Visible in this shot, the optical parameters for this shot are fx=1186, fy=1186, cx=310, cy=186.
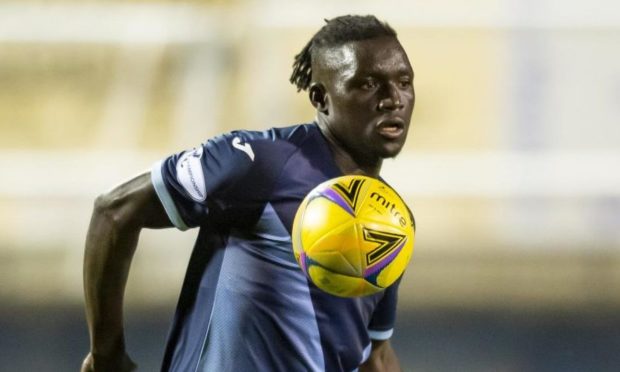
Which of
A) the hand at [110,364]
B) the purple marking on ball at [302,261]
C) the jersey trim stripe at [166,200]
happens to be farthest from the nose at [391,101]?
the hand at [110,364]

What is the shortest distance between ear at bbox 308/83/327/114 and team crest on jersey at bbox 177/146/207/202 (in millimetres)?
337

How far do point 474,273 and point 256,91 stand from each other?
5.09 feet

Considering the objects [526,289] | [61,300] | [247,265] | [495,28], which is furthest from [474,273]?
[247,265]

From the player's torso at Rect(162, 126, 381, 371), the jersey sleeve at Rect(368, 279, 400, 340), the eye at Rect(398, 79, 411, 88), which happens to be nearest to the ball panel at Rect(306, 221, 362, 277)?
the player's torso at Rect(162, 126, 381, 371)

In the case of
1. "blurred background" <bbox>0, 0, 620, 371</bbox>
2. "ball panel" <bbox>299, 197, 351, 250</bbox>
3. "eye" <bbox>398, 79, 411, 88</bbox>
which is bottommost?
"blurred background" <bbox>0, 0, 620, 371</bbox>

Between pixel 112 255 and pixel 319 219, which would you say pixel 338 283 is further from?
pixel 112 255

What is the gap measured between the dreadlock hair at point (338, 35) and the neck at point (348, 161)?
18cm

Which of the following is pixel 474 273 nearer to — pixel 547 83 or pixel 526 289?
pixel 526 289

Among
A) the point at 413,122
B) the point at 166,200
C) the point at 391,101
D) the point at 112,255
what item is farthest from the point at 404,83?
the point at 413,122

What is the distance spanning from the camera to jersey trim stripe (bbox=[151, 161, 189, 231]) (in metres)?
2.52

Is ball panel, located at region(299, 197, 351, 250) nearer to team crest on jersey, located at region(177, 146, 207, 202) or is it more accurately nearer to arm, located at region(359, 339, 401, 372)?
team crest on jersey, located at region(177, 146, 207, 202)

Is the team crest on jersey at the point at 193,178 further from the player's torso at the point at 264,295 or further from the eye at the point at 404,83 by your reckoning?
the eye at the point at 404,83

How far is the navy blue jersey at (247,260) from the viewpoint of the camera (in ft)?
8.22

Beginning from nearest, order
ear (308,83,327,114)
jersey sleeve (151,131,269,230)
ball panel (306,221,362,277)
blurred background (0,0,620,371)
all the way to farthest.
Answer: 1. ball panel (306,221,362,277)
2. jersey sleeve (151,131,269,230)
3. ear (308,83,327,114)
4. blurred background (0,0,620,371)
